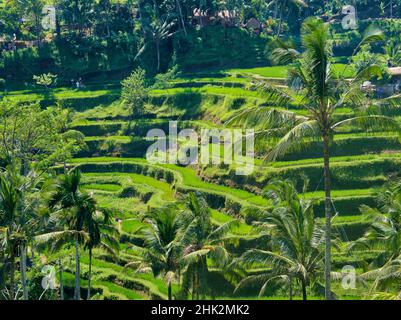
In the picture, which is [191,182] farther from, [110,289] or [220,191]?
[110,289]

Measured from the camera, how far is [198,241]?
81.8ft

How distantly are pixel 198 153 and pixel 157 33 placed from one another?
20129mm

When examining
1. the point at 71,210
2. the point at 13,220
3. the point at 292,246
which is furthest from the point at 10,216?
the point at 292,246

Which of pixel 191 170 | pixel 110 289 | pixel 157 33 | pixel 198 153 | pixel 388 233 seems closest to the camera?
pixel 388 233

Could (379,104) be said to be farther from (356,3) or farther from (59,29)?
(356,3)

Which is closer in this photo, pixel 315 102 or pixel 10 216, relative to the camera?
pixel 315 102

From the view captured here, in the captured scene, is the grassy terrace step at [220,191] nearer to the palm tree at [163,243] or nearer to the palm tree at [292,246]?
the palm tree at [163,243]

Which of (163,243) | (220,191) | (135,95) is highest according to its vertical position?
(135,95)

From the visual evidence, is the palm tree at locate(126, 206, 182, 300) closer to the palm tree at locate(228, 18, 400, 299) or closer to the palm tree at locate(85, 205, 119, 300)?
the palm tree at locate(85, 205, 119, 300)

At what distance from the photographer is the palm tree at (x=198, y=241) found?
80.3ft

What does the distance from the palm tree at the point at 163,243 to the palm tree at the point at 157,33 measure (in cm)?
Result: 4060

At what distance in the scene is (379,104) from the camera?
748 inches

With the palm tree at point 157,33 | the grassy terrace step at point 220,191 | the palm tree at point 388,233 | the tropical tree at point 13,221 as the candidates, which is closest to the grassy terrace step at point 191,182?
the grassy terrace step at point 220,191

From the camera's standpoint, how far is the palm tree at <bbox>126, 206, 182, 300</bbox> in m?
24.6
